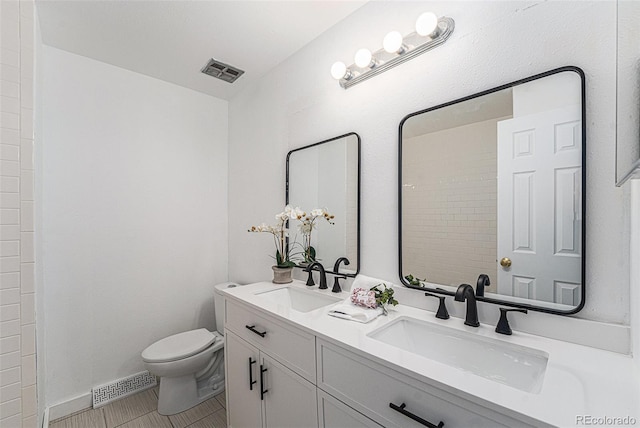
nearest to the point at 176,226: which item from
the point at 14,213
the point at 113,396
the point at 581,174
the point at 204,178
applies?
the point at 204,178

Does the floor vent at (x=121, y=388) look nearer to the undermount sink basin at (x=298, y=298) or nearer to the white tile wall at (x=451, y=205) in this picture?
the undermount sink basin at (x=298, y=298)

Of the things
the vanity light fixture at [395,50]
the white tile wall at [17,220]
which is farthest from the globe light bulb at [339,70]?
the white tile wall at [17,220]

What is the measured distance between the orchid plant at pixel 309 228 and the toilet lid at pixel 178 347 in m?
0.95

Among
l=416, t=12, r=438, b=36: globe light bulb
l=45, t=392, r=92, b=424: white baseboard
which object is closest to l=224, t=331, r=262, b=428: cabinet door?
l=45, t=392, r=92, b=424: white baseboard

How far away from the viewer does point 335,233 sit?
169 cm

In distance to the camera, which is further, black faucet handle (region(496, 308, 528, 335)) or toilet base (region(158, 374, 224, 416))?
toilet base (region(158, 374, 224, 416))

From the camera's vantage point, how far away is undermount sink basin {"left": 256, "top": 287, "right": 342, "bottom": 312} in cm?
158

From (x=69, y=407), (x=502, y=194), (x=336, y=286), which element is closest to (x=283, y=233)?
(x=336, y=286)

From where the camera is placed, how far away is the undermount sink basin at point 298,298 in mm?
1584

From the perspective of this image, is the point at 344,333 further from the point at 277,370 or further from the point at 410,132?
the point at 410,132

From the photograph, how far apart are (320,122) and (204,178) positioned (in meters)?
1.31

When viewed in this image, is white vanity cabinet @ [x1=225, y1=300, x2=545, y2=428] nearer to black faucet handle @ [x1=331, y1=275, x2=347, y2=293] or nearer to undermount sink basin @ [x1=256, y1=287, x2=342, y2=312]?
undermount sink basin @ [x1=256, y1=287, x2=342, y2=312]

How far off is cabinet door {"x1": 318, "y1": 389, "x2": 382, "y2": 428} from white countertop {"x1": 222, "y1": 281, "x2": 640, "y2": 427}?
0.70 ft

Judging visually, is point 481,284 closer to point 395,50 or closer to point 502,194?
point 502,194
